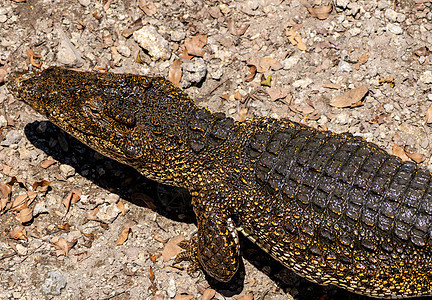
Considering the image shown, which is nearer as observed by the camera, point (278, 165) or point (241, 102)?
point (278, 165)

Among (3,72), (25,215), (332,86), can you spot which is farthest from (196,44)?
(25,215)

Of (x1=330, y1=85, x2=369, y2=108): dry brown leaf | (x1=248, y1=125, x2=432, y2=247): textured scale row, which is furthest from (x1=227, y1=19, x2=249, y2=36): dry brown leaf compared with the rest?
(x1=248, y1=125, x2=432, y2=247): textured scale row

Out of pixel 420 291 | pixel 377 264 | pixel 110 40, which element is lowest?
pixel 420 291

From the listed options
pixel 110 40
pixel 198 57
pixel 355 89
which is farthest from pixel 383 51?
pixel 110 40

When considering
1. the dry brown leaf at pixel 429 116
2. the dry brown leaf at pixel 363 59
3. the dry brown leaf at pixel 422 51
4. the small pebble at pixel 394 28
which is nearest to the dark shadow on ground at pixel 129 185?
the dry brown leaf at pixel 429 116

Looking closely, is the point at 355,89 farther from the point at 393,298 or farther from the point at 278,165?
the point at 393,298

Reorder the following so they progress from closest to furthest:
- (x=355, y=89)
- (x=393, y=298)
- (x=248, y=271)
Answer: (x=393, y=298) < (x=248, y=271) < (x=355, y=89)

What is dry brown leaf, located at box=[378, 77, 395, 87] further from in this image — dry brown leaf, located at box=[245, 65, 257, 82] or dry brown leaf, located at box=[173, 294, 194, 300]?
dry brown leaf, located at box=[173, 294, 194, 300]
